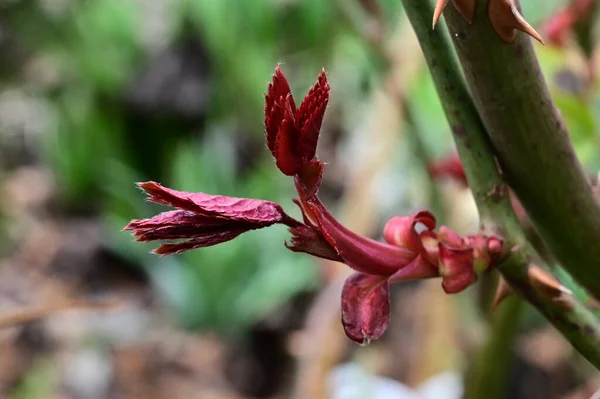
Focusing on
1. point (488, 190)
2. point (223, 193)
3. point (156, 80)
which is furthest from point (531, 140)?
point (156, 80)

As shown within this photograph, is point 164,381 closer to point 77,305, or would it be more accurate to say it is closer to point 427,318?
point 427,318

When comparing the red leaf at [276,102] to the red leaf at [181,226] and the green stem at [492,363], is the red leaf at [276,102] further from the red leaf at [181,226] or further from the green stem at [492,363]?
the green stem at [492,363]

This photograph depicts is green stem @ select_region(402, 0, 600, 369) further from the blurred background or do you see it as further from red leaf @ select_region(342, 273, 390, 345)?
the blurred background

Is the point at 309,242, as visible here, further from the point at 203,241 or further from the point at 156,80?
the point at 156,80

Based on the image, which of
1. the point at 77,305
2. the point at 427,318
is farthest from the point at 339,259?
the point at 427,318

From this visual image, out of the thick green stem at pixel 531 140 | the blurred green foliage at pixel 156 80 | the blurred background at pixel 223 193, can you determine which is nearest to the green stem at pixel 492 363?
the blurred background at pixel 223 193

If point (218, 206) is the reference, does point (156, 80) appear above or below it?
above
